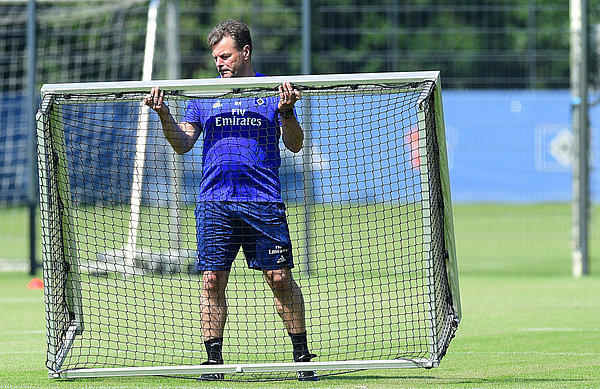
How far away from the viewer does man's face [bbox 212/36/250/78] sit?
20.3ft

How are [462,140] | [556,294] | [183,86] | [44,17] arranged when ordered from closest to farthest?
[183,86], [556,294], [462,140], [44,17]

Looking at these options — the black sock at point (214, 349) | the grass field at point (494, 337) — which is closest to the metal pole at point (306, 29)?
the grass field at point (494, 337)

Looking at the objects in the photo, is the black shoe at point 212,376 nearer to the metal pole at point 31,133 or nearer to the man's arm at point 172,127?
the man's arm at point 172,127

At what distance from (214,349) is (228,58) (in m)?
1.75

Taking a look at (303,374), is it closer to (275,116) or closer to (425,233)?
(425,233)

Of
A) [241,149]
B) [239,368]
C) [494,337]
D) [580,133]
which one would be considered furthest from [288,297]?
[580,133]

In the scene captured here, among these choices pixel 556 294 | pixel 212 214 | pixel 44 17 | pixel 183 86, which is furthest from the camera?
pixel 44 17

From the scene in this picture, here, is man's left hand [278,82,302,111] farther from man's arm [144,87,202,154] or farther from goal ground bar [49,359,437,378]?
goal ground bar [49,359,437,378]

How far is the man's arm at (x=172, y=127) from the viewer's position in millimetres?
5844

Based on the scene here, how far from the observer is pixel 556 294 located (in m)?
11.6

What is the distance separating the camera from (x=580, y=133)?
44.3ft

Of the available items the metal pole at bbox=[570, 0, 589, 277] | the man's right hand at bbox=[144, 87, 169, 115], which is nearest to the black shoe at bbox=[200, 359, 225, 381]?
the man's right hand at bbox=[144, 87, 169, 115]

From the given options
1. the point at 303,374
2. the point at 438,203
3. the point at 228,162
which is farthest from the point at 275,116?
the point at 303,374

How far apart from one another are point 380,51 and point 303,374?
31.1 ft
